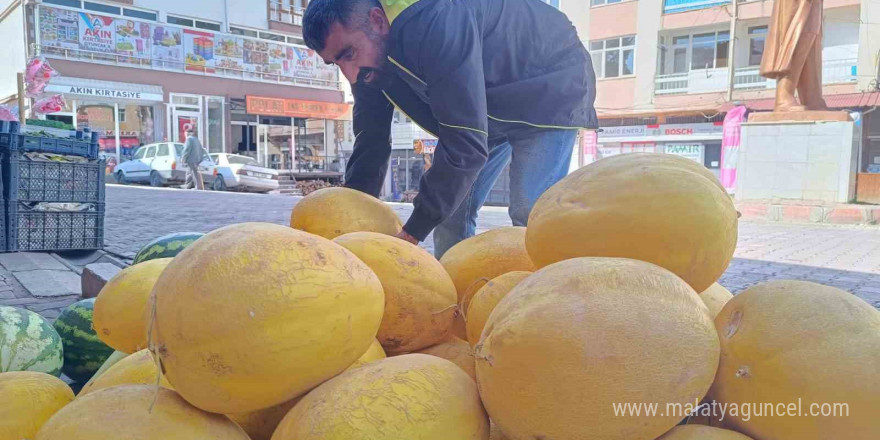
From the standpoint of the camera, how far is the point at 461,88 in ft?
6.56

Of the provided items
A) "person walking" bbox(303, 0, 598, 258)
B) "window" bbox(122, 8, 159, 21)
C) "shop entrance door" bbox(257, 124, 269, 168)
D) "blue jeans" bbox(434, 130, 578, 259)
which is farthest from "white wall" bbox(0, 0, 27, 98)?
"blue jeans" bbox(434, 130, 578, 259)

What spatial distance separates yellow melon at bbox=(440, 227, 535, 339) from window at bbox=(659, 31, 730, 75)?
2496 centimetres

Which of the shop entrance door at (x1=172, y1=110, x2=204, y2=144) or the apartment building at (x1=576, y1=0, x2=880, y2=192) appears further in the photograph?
the shop entrance door at (x1=172, y1=110, x2=204, y2=144)

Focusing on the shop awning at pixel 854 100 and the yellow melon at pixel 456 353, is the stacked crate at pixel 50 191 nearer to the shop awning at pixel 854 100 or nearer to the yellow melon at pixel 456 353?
the yellow melon at pixel 456 353

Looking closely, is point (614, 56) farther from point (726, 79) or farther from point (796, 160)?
point (796, 160)

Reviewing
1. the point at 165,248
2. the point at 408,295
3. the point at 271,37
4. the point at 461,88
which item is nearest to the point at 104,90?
the point at 271,37

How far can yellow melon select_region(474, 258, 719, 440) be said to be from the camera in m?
0.86

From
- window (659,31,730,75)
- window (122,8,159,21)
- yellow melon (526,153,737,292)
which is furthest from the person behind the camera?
window (122,8,159,21)

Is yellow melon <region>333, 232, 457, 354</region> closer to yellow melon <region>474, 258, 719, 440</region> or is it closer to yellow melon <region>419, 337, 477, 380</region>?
yellow melon <region>419, 337, 477, 380</region>

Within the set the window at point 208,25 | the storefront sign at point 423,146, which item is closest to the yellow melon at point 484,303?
the storefront sign at point 423,146

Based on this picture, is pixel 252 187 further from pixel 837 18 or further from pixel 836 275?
pixel 837 18

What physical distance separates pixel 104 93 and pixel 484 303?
29.0 meters

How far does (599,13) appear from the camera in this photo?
25.5 m

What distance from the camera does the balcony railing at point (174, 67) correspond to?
25000mm
